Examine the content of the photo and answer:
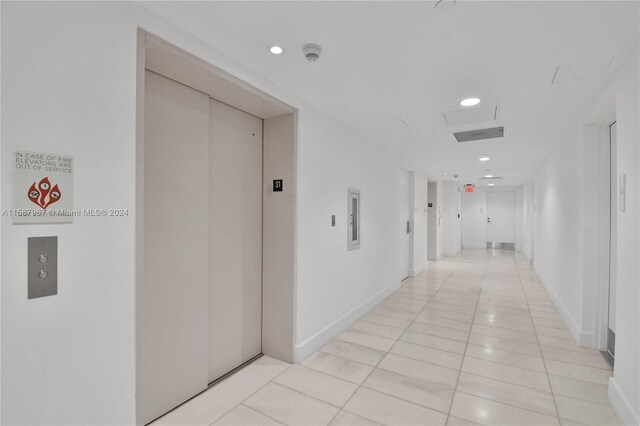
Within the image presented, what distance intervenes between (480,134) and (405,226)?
290 cm

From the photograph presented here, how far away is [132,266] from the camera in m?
1.72

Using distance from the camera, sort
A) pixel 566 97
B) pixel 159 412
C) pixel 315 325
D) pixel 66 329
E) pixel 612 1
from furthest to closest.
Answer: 1. pixel 315 325
2. pixel 566 97
3. pixel 159 412
4. pixel 612 1
5. pixel 66 329

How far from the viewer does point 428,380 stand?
2.81 metres

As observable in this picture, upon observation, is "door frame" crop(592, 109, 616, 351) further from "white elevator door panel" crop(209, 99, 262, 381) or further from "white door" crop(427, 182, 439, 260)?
"white door" crop(427, 182, 439, 260)

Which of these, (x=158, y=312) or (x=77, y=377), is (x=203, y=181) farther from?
(x=77, y=377)

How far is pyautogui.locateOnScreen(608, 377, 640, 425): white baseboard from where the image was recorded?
2.05 metres

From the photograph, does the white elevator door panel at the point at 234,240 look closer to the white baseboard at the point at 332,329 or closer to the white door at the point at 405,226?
the white baseboard at the point at 332,329

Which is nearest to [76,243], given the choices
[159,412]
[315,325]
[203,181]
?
[203,181]

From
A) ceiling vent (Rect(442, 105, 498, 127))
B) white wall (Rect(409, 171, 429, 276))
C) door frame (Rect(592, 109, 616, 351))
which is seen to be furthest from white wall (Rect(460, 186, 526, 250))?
ceiling vent (Rect(442, 105, 498, 127))

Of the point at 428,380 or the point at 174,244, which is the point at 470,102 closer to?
the point at 428,380

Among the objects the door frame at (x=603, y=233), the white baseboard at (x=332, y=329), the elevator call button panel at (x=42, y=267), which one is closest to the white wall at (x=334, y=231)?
the white baseboard at (x=332, y=329)

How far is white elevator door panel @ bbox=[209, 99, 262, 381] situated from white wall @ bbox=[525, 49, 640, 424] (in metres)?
3.10

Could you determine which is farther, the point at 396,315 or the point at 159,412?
the point at 396,315

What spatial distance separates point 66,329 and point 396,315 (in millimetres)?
4098
